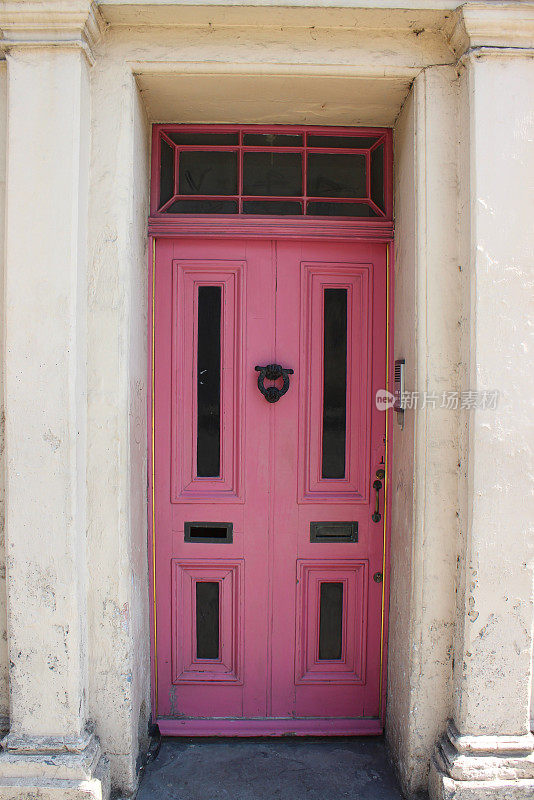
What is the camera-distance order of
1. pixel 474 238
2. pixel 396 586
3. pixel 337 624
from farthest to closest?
pixel 337 624 → pixel 396 586 → pixel 474 238

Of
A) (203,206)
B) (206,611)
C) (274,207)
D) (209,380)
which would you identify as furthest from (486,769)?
(203,206)

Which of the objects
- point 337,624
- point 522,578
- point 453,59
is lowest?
point 337,624

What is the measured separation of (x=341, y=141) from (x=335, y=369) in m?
1.31

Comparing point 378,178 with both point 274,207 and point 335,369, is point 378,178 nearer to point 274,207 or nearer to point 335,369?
point 274,207

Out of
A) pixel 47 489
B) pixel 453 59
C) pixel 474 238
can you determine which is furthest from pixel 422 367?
pixel 47 489

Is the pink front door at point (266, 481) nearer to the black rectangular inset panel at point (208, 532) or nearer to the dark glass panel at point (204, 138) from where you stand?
the black rectangular inset panel at point (208, 532)

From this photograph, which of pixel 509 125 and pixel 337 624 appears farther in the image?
pixel 337 624

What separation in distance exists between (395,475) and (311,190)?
168 cm

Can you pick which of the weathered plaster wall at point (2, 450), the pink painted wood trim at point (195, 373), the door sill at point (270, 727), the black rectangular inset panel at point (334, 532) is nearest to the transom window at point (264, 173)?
the pink painted wood trim at point (195, 373)

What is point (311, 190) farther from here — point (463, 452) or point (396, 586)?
point (396, 586)

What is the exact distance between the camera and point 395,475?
3.00 m

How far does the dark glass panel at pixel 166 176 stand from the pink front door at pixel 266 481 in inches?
10.8

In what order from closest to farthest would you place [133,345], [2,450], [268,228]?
[2,450]
[133,345]
[268,228]

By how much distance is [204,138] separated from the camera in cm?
307
